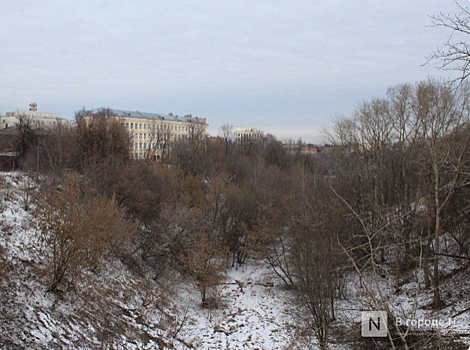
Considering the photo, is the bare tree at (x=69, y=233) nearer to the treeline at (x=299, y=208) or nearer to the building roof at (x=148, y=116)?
the treeline at (x=299, y=208)

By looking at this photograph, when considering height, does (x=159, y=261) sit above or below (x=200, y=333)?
above

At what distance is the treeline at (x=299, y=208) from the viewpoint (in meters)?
14.9

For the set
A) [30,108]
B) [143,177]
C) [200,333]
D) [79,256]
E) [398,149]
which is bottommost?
[200,333]

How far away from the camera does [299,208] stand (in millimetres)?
20797

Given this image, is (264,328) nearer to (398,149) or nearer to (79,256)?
(79,256)

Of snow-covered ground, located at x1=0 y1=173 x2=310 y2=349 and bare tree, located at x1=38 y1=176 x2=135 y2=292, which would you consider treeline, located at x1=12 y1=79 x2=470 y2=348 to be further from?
snow-covered ground, located at x1=0 y1=173 x2=310 y2=349

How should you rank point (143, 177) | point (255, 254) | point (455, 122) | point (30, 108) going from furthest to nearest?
point (30, 108) → point (143, 177) → point (255, 254) → point (455, 122)

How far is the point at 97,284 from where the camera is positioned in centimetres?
1584

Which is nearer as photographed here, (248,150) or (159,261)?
(159,261)

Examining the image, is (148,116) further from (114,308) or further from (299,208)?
(114,308)

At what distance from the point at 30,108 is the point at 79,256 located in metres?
59.1

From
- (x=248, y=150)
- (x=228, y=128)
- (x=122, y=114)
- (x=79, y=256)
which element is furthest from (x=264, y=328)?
(x=122, y=114)

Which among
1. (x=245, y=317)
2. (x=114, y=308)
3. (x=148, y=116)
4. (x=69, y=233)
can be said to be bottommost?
(x=245, y=317)

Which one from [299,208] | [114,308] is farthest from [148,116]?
[114,308]
